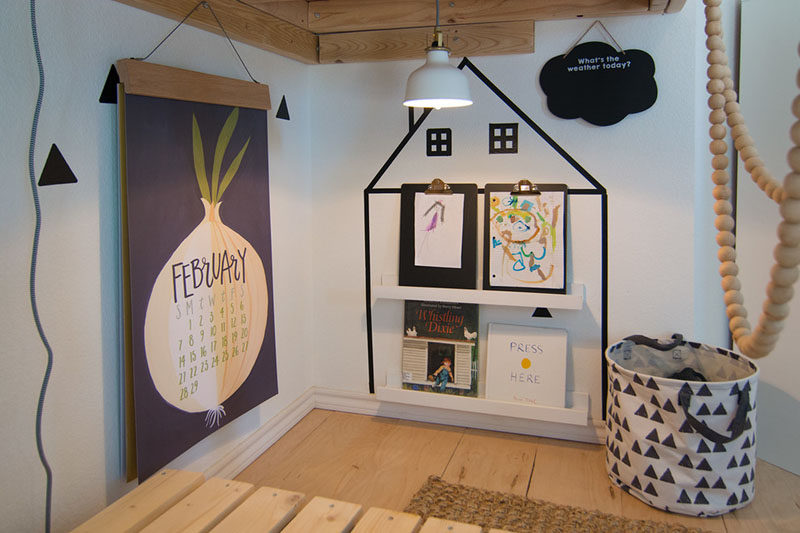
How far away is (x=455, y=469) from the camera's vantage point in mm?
2426

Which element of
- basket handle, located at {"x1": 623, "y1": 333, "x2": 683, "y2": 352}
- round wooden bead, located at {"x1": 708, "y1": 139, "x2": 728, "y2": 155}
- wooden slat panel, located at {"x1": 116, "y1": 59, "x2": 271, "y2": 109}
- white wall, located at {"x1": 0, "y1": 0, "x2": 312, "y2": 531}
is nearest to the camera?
round wooden bead, located at {"x1": 708, "y1": 139, "x2": 728, "y2": 155}

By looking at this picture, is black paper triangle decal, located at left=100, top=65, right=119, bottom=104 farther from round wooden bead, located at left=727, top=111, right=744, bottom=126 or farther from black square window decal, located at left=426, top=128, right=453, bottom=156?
round wooden bead, located at left=727, top=111, right=744, bottom=126

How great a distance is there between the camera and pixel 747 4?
7.86 ft

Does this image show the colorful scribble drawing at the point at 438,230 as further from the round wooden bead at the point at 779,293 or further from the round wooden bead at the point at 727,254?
the round wooden bead at the point at 779,293

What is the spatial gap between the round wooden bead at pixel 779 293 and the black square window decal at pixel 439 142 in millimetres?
1855

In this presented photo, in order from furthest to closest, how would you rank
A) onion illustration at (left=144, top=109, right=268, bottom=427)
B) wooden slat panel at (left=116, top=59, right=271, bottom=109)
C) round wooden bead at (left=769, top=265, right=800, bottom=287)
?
1. onion illustration at (left=144, top=109, right=268, bottom=427)
2. wooden slat panel at (left=116, top=59, right=271, bottom=109)
3. round wooden bead at (left=769, top=265, right=800, bottom=287)

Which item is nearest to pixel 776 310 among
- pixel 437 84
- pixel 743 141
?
pixel 743 141

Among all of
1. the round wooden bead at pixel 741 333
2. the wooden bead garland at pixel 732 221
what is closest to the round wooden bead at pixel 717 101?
the wooden bead garland at pixel 732 221

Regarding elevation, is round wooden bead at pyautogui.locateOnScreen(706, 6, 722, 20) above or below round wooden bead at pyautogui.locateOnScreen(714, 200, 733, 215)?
above

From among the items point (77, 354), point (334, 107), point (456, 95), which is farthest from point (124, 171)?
point (334, 107)

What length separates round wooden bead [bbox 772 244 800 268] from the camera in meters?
0.89

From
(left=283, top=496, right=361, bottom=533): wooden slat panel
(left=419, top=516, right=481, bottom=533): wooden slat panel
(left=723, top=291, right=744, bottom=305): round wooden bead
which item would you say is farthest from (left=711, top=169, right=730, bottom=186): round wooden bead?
(left=283, top=496, right=361, bottom=533): wooden slat panel

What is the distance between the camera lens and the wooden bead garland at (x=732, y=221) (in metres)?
0.86

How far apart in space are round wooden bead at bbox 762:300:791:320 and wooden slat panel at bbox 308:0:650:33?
169cm
